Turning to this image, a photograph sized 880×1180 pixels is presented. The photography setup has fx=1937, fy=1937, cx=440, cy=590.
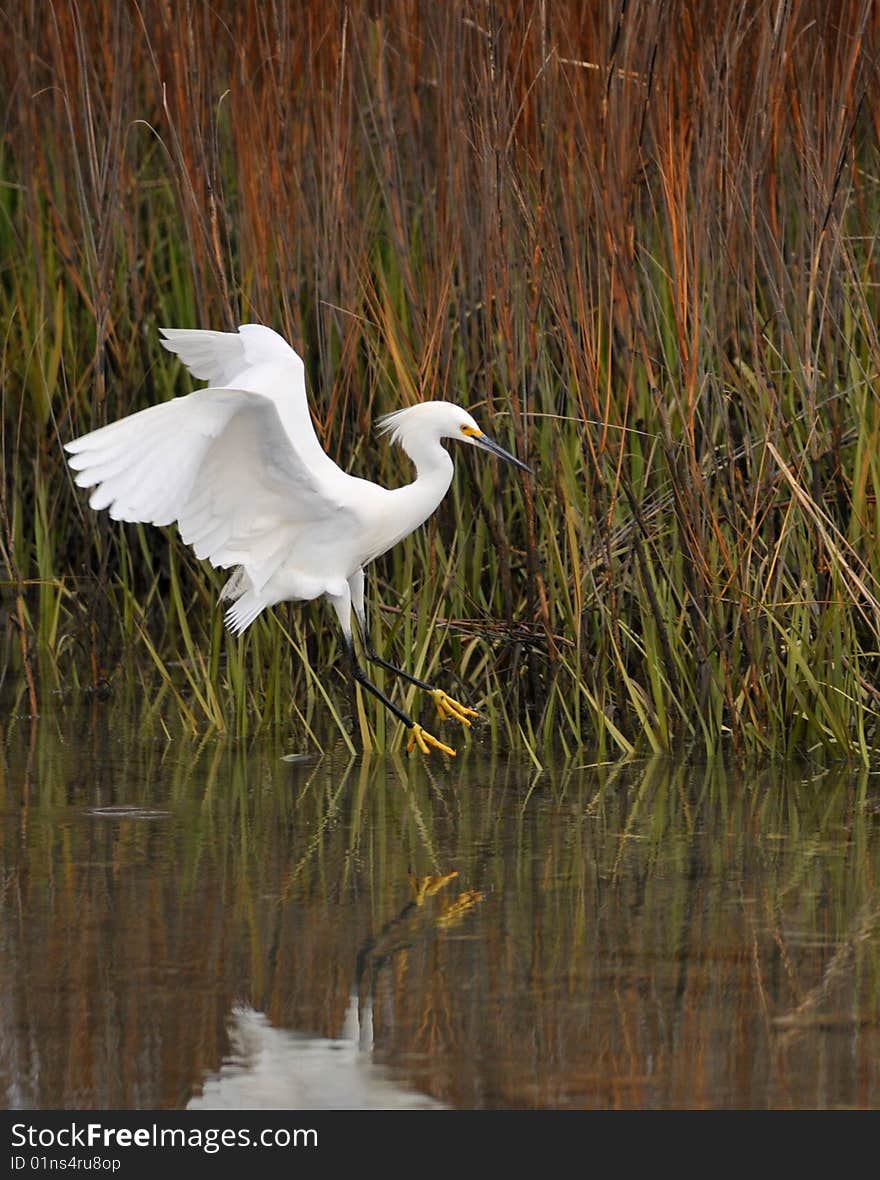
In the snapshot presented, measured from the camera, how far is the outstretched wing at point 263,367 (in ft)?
16.3

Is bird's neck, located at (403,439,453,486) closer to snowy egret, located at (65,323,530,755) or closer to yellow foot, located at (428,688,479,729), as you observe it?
snowy egret, located at (65,323,530,755)

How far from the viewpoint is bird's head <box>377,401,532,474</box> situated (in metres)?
4.94

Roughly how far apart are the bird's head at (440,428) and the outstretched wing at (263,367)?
0.23 metres

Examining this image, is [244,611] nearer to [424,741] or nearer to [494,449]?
[424,741]

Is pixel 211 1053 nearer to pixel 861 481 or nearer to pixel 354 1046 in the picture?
pixel 354 1046

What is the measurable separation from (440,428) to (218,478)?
0.58 meters

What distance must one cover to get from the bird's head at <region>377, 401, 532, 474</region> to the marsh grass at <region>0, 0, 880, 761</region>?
0.18 meters

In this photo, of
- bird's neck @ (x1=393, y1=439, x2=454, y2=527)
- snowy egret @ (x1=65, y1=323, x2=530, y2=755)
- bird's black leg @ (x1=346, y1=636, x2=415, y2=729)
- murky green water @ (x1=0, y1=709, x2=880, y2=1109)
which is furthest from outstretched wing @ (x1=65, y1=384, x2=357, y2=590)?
murky green water @ (x1=0, y1=709, x2=880, y2=1109)

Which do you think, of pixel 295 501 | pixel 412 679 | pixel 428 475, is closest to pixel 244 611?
pixel 295 501

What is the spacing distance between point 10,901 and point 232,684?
62.9 inches

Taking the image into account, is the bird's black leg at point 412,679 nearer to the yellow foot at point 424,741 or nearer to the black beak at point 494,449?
the yellow foot at point 424,741

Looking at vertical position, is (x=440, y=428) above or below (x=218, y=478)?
above

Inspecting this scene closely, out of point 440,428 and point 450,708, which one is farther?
point 450,708

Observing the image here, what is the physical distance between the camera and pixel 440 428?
16.3 ft
